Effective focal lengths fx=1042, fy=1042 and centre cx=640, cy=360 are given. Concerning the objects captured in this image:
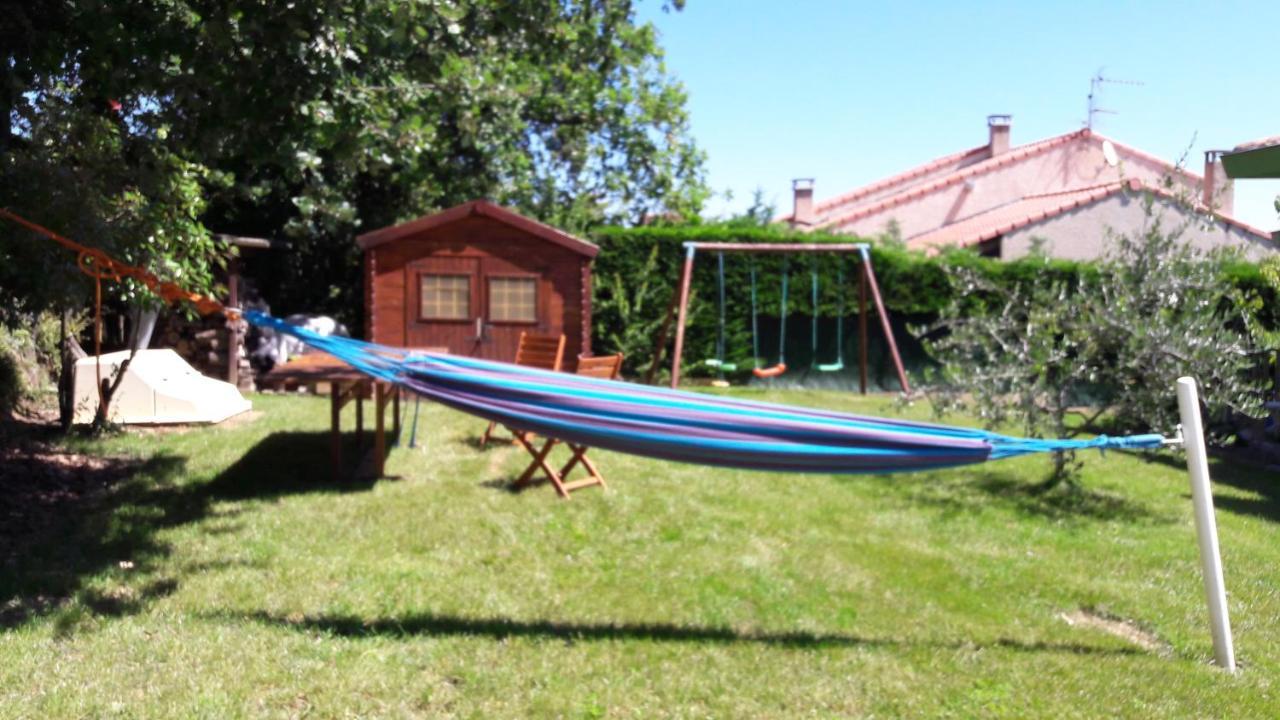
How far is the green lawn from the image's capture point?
3.57 metres

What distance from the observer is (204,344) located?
38.0 ft

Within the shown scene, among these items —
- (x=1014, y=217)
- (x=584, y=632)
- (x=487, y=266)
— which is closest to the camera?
(x=584, y=632)

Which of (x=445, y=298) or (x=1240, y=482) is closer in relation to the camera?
(x=1240, y=482)

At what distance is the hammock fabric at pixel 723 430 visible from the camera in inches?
160

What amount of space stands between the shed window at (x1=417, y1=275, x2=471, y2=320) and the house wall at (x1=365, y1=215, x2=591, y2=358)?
15 cm

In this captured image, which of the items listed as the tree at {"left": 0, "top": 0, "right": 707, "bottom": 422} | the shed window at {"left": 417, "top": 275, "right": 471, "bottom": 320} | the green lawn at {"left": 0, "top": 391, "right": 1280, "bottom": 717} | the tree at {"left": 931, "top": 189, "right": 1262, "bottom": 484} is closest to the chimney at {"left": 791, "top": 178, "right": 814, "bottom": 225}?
the shed window at {"left": 417, "top": 275, "right": 471, "bottom": 320}

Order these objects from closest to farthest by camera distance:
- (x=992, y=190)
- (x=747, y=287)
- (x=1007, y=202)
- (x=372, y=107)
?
(x=372, y=107) → (x=747, y=287) → (x=1007, y=202) → (x=992, y=190)

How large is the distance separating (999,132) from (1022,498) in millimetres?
19743

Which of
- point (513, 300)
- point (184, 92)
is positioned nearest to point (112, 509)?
point (184, 92)

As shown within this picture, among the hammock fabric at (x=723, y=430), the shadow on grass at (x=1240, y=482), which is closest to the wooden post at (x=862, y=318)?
the shadow on grass at (x=1240, y=482)

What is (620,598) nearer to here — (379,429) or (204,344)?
(379,429)

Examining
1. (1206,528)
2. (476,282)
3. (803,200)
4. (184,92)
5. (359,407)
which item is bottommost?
(1206,528)

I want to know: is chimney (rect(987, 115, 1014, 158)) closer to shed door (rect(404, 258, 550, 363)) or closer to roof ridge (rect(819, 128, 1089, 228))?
roof ridge (rect(819, 128, 1089, 228))

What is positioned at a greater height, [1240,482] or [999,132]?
[999,132]
